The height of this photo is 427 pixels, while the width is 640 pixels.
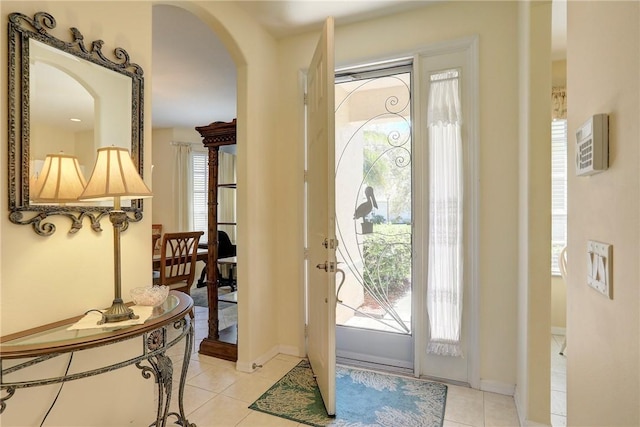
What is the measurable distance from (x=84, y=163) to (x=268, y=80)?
5.45 feet

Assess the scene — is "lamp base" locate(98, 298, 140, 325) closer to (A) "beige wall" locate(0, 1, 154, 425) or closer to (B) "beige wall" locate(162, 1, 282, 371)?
(A) "beige wall" locate(0, 1, 154, 425)

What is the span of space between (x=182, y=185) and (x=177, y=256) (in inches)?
91.5

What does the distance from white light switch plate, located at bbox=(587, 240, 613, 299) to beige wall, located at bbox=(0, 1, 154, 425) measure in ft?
6.08

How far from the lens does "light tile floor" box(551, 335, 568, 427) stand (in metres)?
1.97

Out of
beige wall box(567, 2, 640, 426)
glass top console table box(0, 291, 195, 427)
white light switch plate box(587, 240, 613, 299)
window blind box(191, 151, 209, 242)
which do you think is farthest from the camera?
window blind box(191, 151, 209, 242)

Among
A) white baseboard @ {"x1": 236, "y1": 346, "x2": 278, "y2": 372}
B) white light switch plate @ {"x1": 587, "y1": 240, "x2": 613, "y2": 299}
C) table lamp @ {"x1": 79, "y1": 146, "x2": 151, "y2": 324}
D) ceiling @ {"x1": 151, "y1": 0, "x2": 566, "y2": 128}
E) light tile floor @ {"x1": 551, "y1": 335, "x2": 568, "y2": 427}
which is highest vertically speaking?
ceiling @ {"x1": 151, "y1": 0, "x2": 566, "y2": 128}

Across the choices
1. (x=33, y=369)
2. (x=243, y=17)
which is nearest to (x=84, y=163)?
(x=33, y=369)

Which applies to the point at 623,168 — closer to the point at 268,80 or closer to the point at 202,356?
the point at 268,80

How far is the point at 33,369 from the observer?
1.29m

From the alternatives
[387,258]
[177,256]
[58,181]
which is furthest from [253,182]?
[177,256]

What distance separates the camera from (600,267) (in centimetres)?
76

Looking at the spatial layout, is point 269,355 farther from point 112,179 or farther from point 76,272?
point 112,179

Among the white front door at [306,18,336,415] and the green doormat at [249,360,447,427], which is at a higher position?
the white front door at [306,18,336,415]

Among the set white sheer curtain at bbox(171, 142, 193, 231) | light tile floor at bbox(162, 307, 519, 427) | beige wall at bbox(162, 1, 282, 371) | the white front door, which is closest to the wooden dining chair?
light tile floor at bbox(162, 307, 519, 427)
